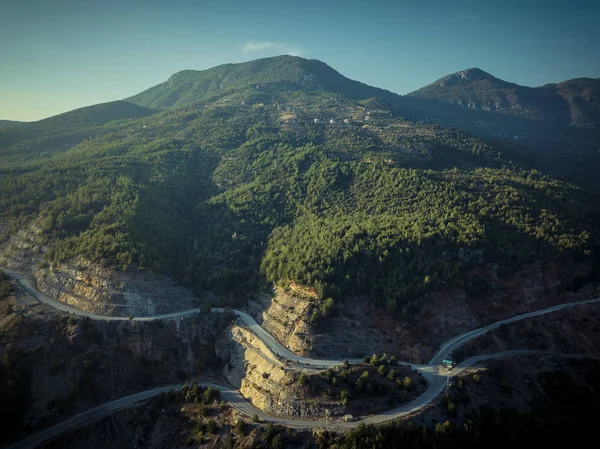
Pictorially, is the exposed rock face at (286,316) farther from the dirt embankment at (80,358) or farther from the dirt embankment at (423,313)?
the dirt embankment at (80,358)

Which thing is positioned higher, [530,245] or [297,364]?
[530,245]

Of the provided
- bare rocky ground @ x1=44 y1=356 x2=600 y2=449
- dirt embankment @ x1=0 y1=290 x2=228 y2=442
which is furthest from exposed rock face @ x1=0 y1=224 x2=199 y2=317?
bare rocky ground @ x1=44 y1=356 x2=600 y2=449

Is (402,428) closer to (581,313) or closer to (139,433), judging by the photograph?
(139,433)

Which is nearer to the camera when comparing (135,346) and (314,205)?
(135,346)

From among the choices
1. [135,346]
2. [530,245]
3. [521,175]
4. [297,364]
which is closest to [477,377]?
[297,364]

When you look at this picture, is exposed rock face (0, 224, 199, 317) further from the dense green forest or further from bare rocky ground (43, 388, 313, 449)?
bare rocky ground (43, 388, 313, 449)

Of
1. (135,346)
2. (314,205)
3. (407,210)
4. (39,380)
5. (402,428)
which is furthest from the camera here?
(314,205)

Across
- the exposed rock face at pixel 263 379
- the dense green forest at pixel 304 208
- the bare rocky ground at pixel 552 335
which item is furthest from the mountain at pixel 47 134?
the bare rocky ground at pixel 552 335
